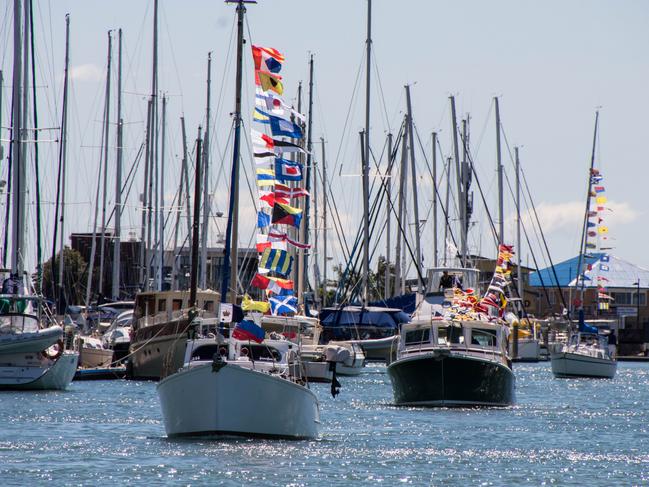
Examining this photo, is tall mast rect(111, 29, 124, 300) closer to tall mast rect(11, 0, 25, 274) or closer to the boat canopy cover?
the boat canopy cover

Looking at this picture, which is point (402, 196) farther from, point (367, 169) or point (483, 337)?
point (483, 337)

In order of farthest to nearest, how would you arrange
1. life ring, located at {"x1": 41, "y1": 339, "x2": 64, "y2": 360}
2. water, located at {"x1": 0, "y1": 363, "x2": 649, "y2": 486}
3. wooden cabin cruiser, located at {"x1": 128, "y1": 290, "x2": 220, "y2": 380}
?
wooden cabin cruiser, located at {"x1": 128, "y1": 290, "x2": 220, "y2": 380} < life ring, located at {"x1": 41, "y1": 339, "x2": 64, "y2": 360} < water, located at {"x1": 0, "y1": 363, "x2": 649, "y2": 486}

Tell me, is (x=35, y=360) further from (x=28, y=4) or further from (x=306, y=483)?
(x=306, y=483)

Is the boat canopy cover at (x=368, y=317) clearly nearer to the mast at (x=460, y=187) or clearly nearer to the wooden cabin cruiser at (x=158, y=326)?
the mast at (x=460, y=187)

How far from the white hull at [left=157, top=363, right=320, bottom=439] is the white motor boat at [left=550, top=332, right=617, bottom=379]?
152 ft

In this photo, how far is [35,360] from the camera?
50.6 metres

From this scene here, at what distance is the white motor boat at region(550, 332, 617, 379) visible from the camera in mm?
75562

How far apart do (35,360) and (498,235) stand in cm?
4674

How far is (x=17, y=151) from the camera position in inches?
2106

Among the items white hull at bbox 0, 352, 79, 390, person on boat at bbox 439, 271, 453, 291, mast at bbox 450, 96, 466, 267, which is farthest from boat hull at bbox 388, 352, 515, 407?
mast at bbox 450, 96, 466, 267

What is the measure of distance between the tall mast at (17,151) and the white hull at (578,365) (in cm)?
3346

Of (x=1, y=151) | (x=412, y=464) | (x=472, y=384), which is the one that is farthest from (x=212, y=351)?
(x=1, y=151)

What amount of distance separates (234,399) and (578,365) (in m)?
48.7

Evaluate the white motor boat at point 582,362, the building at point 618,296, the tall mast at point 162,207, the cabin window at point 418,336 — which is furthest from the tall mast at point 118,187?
the building at point 618,296
